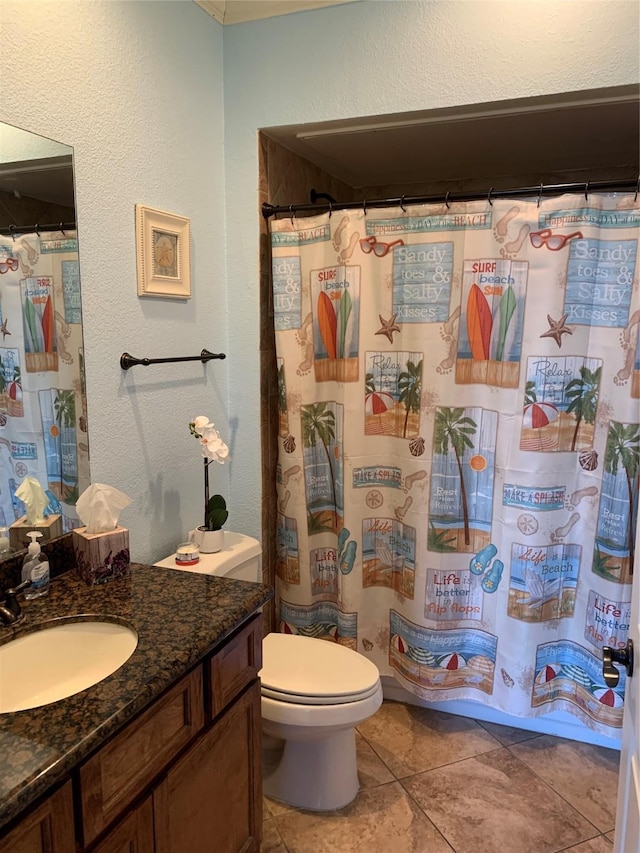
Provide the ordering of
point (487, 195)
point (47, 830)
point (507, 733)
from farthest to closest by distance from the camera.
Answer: point (507, 733)
point (487, 195)
point (47, 830)

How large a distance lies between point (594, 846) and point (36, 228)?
2303 mm

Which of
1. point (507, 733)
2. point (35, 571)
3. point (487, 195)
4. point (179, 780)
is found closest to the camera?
point (179, 780)

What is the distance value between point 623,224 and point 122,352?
1.55 meters

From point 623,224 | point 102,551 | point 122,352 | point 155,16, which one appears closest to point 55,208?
point 122,352

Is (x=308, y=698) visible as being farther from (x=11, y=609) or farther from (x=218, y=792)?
(x=11, y=609)

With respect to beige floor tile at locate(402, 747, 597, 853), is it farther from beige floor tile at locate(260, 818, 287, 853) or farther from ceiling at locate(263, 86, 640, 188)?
ceiling at locate(263, 86, 640, 188)

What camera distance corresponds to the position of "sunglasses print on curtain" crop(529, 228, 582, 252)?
6.32 feet

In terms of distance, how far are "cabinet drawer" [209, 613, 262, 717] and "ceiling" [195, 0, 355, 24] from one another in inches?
76.1

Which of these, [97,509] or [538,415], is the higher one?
[538,415]

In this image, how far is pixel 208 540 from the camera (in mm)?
2018

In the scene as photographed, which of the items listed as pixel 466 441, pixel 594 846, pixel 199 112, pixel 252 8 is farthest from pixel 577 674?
pixel 252 8

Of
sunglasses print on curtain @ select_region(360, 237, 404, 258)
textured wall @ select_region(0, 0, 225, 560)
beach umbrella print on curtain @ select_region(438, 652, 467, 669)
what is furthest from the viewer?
beach umbrella print on curtain @ select_region(438, 652, 467, 669)

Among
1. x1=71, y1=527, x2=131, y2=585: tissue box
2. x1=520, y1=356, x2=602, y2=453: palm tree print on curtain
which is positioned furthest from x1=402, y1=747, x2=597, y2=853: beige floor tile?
x1=71, y1=527, x2=131, y2=585: tissue box

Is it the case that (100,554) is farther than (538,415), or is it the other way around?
(538,415)
